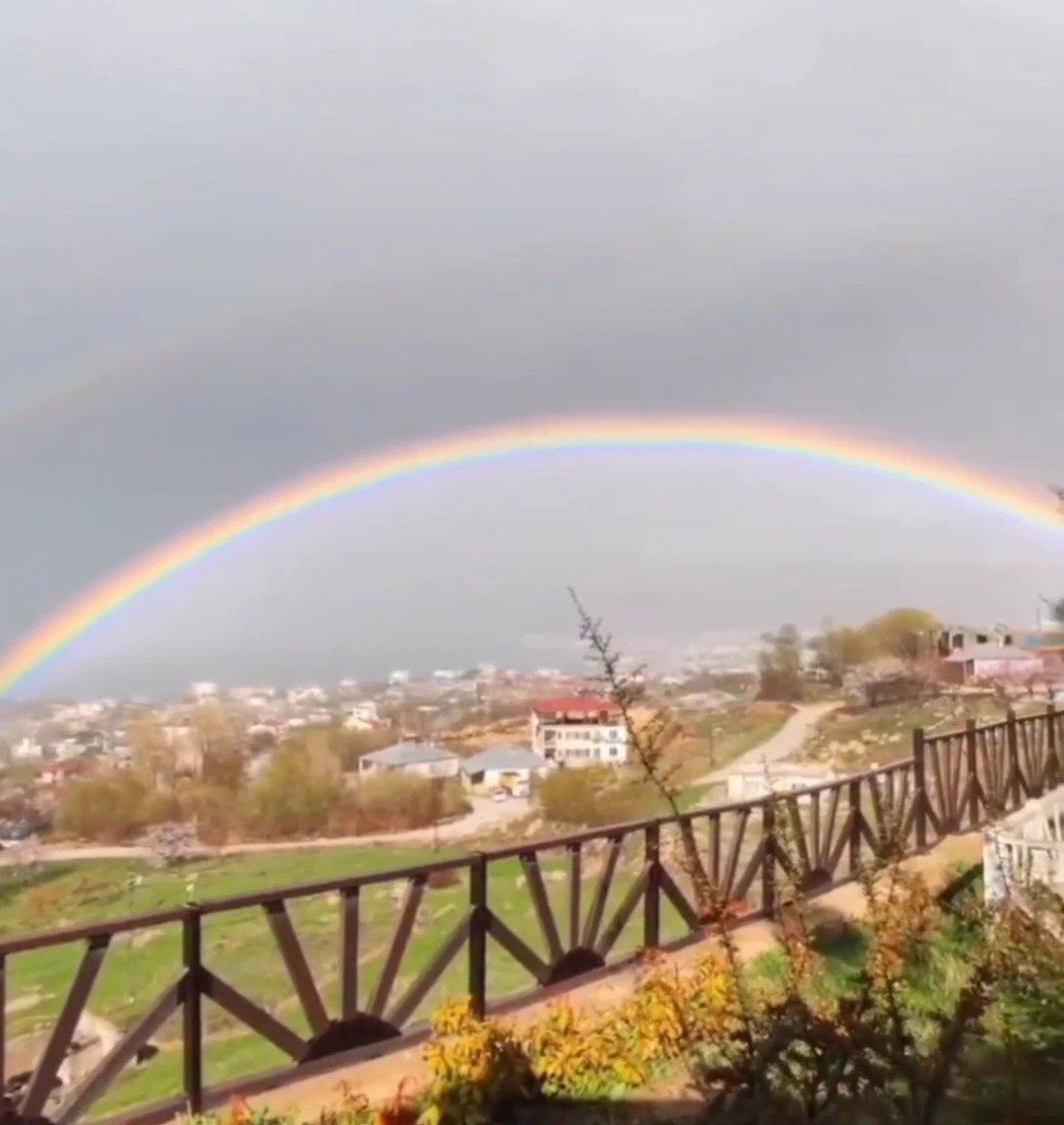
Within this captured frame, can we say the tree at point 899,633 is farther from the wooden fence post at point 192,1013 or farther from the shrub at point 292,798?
the wooden fence post at point 192,1013

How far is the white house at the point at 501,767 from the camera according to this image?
2209cm

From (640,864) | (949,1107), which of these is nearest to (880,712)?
(640,864)

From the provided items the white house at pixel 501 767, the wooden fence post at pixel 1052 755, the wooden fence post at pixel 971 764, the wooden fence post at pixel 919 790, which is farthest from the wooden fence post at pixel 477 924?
the white house at pixel 501 767

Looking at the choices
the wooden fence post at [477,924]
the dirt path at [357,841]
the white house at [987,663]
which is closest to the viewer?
the wooden fence post at [477,924]

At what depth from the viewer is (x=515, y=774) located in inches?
892

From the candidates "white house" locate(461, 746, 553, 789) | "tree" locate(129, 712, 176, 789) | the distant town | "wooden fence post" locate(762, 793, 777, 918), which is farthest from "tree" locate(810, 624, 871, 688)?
"wooden fence post" locate(762, 793, 777, 918)

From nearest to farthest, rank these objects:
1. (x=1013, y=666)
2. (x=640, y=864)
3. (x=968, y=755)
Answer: (x=640, y=864), (x=968, y=755), (x=1013, y=666)

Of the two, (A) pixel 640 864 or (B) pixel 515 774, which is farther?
(B) pixel 515 774

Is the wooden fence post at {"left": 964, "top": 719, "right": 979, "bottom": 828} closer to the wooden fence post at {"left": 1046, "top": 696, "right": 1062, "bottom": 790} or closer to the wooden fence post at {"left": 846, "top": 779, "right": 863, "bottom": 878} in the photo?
the wooden fence post at {"left": 1046, "top": 696, "right": 1062, "bottom": 790}

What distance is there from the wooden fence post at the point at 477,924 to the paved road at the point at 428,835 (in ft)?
42.1

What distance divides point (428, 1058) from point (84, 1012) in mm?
1041

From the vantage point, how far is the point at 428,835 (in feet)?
72.3

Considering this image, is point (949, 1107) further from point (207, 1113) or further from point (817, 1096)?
point (207, 1113)

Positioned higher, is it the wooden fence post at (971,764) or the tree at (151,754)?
the wooden fence post at (971,764)
